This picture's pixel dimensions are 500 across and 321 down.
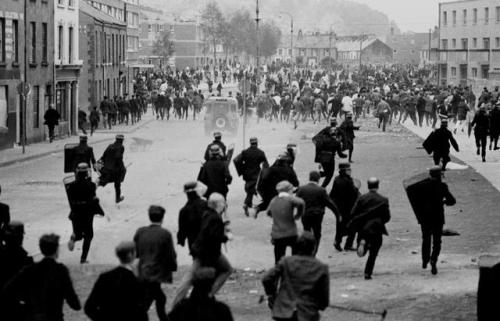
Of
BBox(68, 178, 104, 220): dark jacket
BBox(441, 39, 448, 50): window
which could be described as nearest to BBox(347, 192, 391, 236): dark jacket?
BBox(68, 178, 104, 220): dark jacket

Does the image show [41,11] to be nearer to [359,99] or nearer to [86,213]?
[359,99]

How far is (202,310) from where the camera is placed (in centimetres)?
822

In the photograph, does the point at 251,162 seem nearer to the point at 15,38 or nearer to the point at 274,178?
the point at 274,178

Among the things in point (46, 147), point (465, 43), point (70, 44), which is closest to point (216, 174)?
point (46, 147)

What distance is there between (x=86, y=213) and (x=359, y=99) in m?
38.7

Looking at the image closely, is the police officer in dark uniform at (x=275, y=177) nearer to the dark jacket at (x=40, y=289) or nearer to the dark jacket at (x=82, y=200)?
the dark jacket at (x=82, y=200)

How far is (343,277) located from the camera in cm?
1492

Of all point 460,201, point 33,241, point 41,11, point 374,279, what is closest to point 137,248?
point 374,279

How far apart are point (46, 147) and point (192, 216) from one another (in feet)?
88.8

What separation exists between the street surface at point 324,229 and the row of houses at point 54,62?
4.33m

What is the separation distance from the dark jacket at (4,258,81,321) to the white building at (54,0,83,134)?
1433 inches

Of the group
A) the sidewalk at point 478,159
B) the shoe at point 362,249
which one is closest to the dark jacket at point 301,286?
the shoe at point 362,249

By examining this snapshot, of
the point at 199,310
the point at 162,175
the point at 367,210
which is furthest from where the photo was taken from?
the point at 162,175

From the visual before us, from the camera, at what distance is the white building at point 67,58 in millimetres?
46125
